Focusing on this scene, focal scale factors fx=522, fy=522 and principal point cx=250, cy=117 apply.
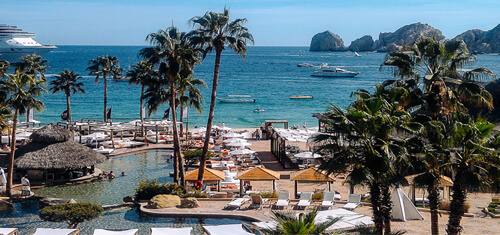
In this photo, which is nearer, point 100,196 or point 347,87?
point 100,196

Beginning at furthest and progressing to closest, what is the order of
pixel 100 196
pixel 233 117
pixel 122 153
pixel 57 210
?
pixel 233 117 < pixel 122 153 < pixel 100 196 < pixel 57 210

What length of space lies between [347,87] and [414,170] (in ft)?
364

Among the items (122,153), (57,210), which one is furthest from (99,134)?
(57,210)

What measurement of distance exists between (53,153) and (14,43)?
469ft

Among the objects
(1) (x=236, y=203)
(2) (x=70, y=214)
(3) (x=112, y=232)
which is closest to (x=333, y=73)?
(1) (x=236, y=203)

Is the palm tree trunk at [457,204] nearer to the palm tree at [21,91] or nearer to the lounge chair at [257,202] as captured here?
the lounge chair at [257,202]

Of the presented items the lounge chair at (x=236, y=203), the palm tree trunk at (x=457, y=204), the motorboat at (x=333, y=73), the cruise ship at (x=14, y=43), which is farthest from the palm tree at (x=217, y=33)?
the cruise ship at (x=14, y=43)

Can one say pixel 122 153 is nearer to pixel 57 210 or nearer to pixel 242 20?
pixel 242 20

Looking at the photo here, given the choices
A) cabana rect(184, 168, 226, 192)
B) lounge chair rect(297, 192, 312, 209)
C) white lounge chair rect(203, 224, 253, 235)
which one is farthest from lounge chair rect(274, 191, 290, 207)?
white lounge chair rect(203, 224, 253, 235)

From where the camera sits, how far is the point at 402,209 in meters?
19.8

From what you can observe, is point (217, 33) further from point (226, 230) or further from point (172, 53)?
point (226, 230)

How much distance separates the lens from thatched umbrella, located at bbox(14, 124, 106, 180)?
91.8ft

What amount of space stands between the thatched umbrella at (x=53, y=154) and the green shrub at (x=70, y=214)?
8977 mm

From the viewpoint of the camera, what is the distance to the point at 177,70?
26250mm
